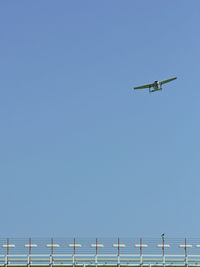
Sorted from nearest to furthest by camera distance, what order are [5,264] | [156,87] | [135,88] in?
1. [5,264]
2. [156,87]
3. [135,88]

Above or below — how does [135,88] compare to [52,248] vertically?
above

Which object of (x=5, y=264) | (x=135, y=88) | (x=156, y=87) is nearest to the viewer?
(x=5, y=264)

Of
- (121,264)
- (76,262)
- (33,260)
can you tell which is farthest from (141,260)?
(33,260)

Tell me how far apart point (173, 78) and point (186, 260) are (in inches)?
3000

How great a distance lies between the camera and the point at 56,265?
2744 inches

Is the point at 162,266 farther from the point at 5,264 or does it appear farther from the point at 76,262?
the point at 5,264

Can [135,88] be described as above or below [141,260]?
above

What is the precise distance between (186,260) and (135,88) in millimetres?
84684

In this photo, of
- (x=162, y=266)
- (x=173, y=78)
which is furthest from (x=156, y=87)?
(x=162, y=266)

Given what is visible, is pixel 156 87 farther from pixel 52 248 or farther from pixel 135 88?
pixel 52 248

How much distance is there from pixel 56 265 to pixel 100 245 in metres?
5.41

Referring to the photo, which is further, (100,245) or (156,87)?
(156,87)

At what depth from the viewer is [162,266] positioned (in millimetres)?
70562

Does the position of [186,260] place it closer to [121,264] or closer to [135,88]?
[121,264]
